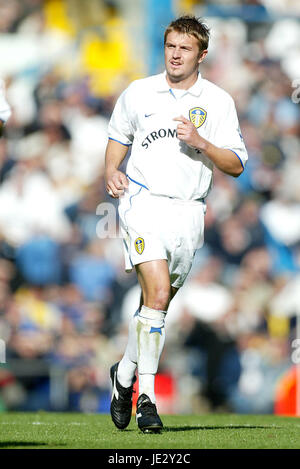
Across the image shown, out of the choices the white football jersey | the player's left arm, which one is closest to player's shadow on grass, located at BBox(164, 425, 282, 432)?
the white football jersey

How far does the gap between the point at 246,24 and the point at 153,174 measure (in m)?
7.38

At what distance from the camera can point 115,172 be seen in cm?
567

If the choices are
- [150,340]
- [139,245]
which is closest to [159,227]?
[139,245]

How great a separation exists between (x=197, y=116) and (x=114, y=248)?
5.46 metres

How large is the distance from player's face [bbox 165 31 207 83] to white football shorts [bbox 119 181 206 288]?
0.72 m

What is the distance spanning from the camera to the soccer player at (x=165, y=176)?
5.51m

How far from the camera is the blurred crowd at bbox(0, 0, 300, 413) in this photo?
34.1 ft

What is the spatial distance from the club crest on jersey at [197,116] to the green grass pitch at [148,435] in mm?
1812

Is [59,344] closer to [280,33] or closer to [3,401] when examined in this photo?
[3,401]

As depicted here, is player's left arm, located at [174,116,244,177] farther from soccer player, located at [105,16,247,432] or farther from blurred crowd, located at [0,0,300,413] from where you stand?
blurred crowd, located at [0,0,300,413]

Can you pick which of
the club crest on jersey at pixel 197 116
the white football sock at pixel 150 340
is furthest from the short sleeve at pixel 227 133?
the white football sock at pixel 150 340

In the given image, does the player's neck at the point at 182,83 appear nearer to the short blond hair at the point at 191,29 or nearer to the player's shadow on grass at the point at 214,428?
the short blond hair at the point at 191,29

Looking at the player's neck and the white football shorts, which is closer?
the white football shorts
